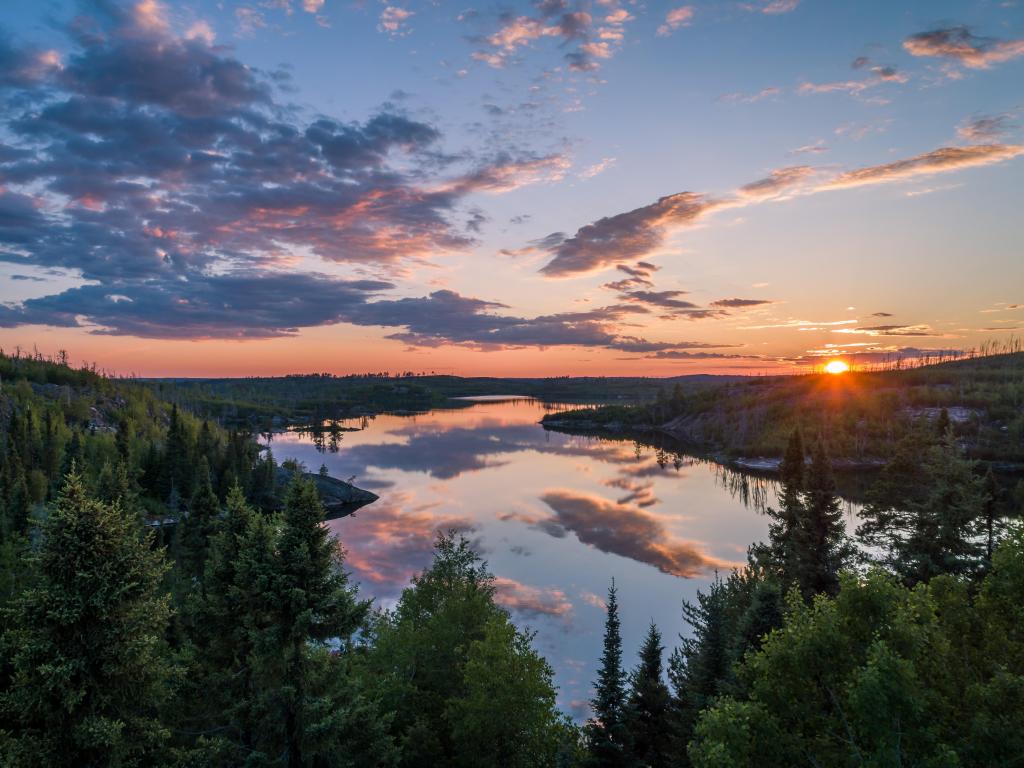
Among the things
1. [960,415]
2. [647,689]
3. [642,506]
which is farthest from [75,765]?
[960,415]

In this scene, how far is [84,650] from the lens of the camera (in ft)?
49.1

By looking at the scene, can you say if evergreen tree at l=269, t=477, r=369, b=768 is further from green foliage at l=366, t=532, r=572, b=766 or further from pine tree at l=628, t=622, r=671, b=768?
pine tree at l=628, t=622, r=671, b=768

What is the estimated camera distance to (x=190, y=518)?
4409cm

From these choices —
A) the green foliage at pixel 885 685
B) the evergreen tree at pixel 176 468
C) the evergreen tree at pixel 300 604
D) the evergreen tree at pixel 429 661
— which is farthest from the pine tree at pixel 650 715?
the evergreen tree at pixel 176 468

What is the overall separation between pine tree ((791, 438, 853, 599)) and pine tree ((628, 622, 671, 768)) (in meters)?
11.2

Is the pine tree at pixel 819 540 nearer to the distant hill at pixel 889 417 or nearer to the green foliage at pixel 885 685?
the green foliage at pixel 885 685

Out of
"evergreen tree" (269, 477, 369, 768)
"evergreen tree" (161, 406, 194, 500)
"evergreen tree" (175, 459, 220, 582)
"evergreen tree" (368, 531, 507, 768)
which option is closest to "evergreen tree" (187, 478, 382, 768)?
"evergreen tree" (269, 477, 369, 768)

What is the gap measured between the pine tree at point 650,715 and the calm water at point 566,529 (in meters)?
11.7

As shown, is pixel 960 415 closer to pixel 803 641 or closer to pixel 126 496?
Answer: pixel 803 641

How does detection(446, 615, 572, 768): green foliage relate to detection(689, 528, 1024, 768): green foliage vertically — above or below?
below

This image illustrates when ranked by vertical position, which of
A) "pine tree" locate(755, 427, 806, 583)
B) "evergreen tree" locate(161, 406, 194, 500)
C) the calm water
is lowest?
the calm water

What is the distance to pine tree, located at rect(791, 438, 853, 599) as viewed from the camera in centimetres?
2977

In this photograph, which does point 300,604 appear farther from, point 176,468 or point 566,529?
point 176,468

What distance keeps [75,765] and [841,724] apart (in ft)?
68.3
